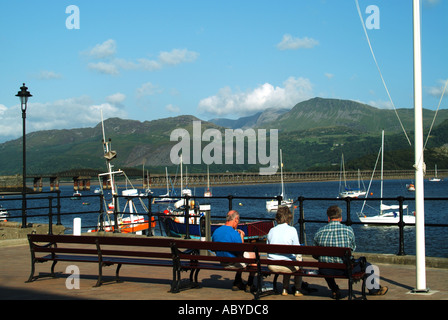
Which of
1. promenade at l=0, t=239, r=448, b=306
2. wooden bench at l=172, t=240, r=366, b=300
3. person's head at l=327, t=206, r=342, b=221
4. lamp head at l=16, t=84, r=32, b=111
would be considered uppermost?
lamp head at l=16, t=84, r=32, b=111

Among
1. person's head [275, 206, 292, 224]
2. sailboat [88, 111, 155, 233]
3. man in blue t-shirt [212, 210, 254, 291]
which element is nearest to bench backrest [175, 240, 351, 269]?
man in blue t-shirt [212, 210, 254, 291]

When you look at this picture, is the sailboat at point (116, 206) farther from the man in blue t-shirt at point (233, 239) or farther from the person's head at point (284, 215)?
the person's head at point (284, 215)

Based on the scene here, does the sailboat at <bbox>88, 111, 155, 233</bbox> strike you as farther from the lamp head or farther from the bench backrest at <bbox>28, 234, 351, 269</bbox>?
the bench backrest at <bbox>28, 234, 351, 269</bbox>

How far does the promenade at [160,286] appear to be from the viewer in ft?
27.9

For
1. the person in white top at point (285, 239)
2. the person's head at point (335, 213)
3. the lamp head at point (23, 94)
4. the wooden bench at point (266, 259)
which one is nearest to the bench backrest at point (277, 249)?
the wooden bench at point (266, 259)

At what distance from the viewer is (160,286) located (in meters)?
9.62

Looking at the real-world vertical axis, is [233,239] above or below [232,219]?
below

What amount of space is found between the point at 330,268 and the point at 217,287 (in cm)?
228

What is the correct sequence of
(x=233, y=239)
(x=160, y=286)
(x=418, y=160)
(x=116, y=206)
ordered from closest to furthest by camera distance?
(x=418, y=160) < (x=233, y=239) < (x=160, y=286) < (x=116, y=206)

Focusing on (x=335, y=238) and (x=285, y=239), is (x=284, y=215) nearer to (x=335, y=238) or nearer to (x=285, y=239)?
(x=285, y=239)

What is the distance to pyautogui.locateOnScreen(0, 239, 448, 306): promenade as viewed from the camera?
8.51 meters

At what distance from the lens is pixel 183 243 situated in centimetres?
888

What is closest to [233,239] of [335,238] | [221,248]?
[221,248]
